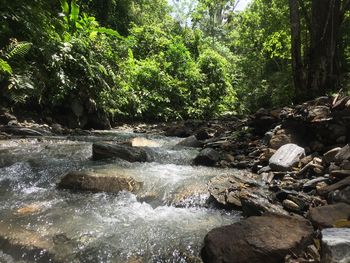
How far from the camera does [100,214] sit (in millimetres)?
3688

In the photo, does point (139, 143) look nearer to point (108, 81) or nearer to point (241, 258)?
point (108, 81)

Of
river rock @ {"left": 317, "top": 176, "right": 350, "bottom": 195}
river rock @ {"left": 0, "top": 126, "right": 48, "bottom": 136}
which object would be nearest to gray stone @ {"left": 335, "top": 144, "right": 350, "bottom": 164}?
river rock @ {"left": 317, "top": 176, "right": 350, "bottom": 195}

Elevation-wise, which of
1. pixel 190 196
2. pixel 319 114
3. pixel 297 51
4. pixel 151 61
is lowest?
pixel 190 196

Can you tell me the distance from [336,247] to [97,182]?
308 centimetres

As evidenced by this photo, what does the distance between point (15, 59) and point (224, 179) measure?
20.5 feet

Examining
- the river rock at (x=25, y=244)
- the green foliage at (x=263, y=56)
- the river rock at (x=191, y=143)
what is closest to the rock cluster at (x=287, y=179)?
the river rock at (x=191, y=143)

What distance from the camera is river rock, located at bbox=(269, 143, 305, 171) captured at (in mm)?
5148

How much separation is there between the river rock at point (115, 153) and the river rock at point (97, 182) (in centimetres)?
123

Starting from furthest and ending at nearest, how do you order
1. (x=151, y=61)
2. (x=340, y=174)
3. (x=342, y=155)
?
(x=151, y=61) → (x=342, y=155) → (x=340, y=174)

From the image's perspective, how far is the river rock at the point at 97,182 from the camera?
4430 millimetres

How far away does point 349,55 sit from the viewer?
15.0 meters

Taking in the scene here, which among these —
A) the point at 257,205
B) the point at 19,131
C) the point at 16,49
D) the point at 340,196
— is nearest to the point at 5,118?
the point at 19,131

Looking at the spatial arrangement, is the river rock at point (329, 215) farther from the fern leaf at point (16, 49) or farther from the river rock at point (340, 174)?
the fern leaf at point (16, 49)

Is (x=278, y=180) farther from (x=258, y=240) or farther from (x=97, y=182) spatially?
(x=97, y=182)
